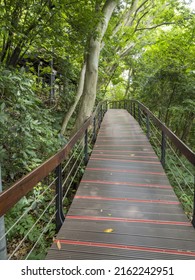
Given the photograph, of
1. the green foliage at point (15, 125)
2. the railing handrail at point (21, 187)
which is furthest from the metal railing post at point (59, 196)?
the green foliage at point (15, 125)

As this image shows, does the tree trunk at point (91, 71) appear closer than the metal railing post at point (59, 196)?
No

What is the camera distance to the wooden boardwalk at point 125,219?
2.18 metres

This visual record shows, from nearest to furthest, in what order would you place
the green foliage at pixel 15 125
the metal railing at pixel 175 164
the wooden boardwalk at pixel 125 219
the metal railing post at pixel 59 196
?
1. the wooden boardwalk at pixel 125 219
2. the metal railing post at pixel 59 196
3. the metal railing at pixel 175 164
4. the green foliage at pixel 15 125

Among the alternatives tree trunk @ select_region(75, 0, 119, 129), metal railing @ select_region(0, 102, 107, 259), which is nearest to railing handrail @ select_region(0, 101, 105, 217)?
metal railing @ select_region(0, 102, 107, 259)

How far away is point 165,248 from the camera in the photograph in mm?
2215

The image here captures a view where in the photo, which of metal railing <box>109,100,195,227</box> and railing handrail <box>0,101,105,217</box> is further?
metal railing <box>109,100,195,227</box>

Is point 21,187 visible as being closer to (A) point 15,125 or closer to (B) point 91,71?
(A) point 15,125

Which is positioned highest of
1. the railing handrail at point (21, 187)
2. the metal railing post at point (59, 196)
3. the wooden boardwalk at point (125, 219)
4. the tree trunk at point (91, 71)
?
the tree trunk at point (91, 71)

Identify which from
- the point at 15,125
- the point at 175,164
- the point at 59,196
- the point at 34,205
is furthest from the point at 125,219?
the point at 175,164

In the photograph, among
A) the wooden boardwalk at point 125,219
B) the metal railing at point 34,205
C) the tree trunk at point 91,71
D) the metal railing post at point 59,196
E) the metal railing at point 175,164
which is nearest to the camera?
the metal railing at point 34,205

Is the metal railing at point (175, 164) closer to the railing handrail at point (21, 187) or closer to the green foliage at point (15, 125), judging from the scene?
the railing handrail at point (21, 187)

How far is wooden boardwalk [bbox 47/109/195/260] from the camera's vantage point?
7.14 feet

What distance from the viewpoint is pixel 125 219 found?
274 cm

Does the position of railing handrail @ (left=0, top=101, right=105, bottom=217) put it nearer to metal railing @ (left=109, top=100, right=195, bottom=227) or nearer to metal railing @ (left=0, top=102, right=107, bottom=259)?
metal railing @ (left=0, top=102, right=107, bottom=259)
